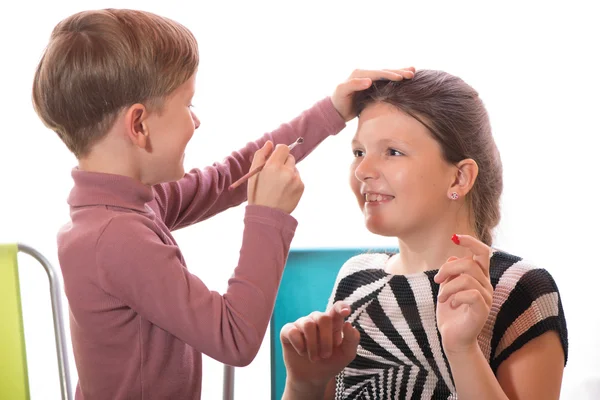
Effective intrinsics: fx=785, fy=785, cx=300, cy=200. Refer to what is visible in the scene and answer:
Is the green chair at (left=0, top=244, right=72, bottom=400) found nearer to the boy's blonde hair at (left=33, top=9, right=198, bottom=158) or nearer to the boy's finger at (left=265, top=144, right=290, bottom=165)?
the boy's blonde hair at (left=33, top=9, right=198, bottom=158)

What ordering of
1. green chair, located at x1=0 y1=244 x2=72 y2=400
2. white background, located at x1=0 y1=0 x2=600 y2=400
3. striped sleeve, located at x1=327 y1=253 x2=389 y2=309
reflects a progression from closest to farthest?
1. striped sleeve, located at x1=327 y1=253 x2=389 y2=309
2. green chair, located at x1=0 y1=244 x2=72 y2=400
3. white background, located at x1=0 y1=0 x2=600 y2=400

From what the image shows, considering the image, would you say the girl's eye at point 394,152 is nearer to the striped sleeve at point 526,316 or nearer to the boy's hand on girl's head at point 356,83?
the boy's hand on girl's head at point 356,83

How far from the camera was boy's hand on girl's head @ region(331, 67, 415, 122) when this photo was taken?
1436mm

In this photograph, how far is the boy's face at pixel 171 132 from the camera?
4.13 feet

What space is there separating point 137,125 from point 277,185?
0.79ft

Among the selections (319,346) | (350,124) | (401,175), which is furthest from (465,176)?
(350,124)

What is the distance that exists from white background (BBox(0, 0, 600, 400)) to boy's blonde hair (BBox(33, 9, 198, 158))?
91cm

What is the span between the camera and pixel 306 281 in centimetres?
173

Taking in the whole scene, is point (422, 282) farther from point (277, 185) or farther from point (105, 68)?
point (105, 68)

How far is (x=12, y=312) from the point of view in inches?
67.7

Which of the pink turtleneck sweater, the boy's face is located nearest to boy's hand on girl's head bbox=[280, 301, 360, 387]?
the pink turtleneck sweater

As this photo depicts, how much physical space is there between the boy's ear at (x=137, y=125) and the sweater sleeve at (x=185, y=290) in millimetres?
122

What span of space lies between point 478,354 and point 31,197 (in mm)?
1452

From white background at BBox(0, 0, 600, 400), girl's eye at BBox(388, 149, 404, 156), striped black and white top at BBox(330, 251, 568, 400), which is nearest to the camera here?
striped black and white top at BBox(330, 251, 568, 400)
